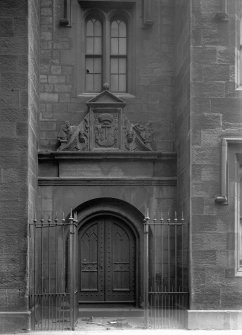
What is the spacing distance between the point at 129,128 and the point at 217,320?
493 cm

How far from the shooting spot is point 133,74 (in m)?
18.1

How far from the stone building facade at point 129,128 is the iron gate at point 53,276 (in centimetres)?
45

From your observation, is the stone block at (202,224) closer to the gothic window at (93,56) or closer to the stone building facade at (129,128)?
the stone building facade at (129,128)

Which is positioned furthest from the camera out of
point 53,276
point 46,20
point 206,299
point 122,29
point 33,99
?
point 122,29

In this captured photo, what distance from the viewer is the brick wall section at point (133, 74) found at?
17766 millimetres

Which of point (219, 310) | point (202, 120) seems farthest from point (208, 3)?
point (219, 310)

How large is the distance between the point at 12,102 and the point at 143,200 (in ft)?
12.8

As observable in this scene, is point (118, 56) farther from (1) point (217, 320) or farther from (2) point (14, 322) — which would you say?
(2) point (14, 322)

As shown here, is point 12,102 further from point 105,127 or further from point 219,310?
point 219,310

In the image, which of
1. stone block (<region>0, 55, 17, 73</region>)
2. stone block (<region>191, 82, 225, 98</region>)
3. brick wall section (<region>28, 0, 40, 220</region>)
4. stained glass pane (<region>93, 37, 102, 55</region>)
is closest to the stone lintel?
brick wall section (<region>28, 0, 40, 220</region>)

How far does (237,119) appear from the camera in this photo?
1603 cm

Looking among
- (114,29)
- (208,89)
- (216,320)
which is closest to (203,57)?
(208,89)

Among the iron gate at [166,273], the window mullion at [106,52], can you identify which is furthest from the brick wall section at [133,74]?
the iron gate at [166,273]

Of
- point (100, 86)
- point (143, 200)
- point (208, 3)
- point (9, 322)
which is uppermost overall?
point (208, 3)
